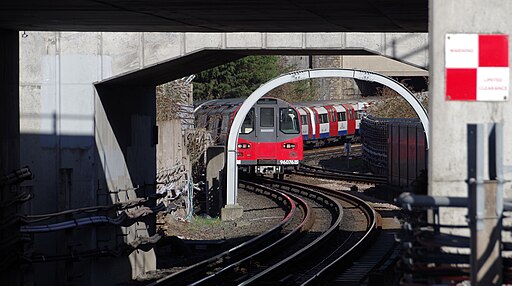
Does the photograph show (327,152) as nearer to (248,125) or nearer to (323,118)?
(323,118)

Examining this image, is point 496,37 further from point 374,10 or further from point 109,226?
point 109,226

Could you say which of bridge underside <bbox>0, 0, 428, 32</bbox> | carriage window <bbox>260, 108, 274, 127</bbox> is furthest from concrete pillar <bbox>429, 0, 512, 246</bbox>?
carriage window <bbox>260, 108, 274, 127</bbox>

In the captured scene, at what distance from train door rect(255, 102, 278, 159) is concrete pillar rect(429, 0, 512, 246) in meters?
28.2

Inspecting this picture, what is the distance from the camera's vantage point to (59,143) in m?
14.0

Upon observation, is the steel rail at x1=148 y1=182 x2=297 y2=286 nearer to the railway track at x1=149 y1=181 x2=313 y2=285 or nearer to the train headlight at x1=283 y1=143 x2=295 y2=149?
the railway track at x1=149 y1=181 x2=313 y2=285

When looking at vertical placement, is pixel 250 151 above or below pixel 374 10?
below

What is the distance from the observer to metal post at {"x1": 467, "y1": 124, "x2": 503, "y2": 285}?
5.27 m

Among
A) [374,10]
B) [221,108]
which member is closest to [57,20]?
[374,10]

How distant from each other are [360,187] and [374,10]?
80.3 ft

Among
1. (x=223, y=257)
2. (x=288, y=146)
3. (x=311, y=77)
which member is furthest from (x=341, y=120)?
(x=223, y=257)

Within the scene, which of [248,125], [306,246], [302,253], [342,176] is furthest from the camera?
[342,176]

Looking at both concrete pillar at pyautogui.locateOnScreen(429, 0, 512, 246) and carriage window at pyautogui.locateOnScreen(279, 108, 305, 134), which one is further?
carriage window at pyautogui.locateOnScreen(279, 108, 305, 134)

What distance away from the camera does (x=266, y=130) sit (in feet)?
114

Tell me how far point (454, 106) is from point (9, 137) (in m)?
6.38
